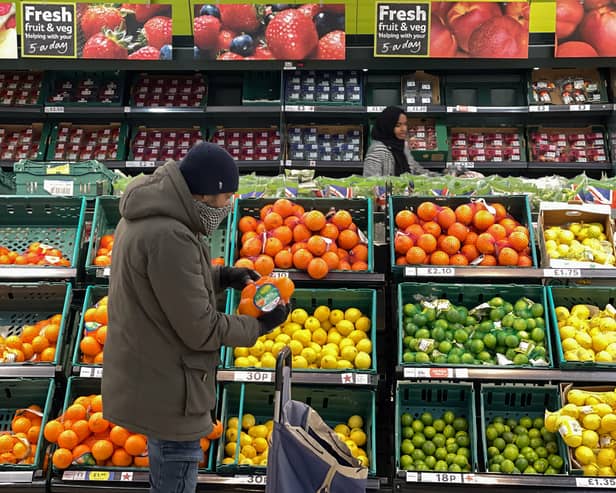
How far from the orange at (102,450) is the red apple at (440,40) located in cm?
483

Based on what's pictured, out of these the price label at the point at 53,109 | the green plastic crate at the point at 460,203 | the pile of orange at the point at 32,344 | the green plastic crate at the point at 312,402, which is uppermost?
the price label at the point at 53,109

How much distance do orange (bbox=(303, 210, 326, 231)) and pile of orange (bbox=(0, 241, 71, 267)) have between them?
133cm

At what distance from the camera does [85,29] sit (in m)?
6.92

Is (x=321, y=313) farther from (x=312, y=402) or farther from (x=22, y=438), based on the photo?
(x=22, y=438)

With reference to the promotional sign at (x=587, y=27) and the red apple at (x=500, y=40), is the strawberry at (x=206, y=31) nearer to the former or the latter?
the red apple at (x=500, y=40)

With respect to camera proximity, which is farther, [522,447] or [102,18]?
[102,18]

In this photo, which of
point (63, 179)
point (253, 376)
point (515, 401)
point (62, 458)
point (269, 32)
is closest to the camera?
point (62, 458)

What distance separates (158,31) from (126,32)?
32cm

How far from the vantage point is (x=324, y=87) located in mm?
7340

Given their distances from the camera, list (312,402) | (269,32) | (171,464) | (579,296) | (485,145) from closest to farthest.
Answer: (171,464) < (312,402) < (579,296) < (269,32) < (485,145)

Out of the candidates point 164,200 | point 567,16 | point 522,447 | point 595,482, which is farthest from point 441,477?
point 567,16

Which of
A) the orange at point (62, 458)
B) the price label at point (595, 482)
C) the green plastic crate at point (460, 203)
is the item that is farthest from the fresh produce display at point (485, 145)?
the orange at point (62, 458)

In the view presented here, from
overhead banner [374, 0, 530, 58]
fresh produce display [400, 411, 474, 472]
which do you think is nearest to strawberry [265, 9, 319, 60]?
overhead banner [374, 0, 530, 58]

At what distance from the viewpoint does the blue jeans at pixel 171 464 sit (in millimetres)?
2451
